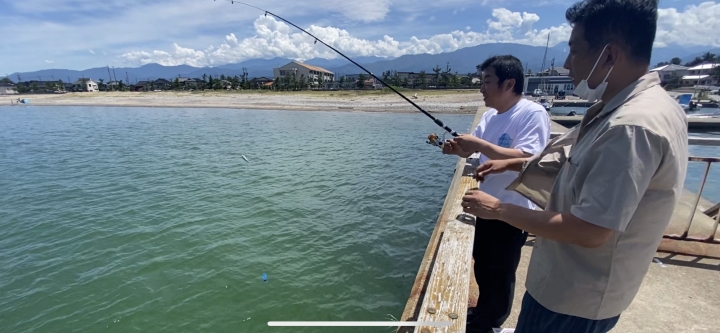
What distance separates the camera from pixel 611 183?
1.14m

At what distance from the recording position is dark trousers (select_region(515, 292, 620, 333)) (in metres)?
1.51

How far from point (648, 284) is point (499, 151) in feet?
7.66

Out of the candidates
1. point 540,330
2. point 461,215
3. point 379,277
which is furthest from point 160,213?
point 540,330

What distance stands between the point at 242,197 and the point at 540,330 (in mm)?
9444

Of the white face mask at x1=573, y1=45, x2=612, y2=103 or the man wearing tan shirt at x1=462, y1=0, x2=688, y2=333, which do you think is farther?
the white face mask at x1=573, y1=45, x2=612, y2=103

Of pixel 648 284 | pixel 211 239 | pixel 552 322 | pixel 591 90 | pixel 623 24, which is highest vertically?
pixel 623 24

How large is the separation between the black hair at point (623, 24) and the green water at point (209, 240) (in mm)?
4404

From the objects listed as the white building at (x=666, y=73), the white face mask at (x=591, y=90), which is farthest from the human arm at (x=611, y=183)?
the white building at (x=666, y=73)

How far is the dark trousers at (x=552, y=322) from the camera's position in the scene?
1510 mm

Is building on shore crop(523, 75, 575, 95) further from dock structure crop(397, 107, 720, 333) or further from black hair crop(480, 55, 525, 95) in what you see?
black hair crop(480, 55, 525, 95)

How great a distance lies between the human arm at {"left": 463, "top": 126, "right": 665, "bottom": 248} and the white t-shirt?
1.32 meters

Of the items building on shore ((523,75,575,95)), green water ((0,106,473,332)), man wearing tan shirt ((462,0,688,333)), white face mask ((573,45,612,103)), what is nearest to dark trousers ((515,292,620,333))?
man wearing tan shirt ((462,0,688,333))

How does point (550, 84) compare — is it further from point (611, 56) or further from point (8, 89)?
point (8, 89)

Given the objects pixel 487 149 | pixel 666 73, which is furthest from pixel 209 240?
pixel 666 73
